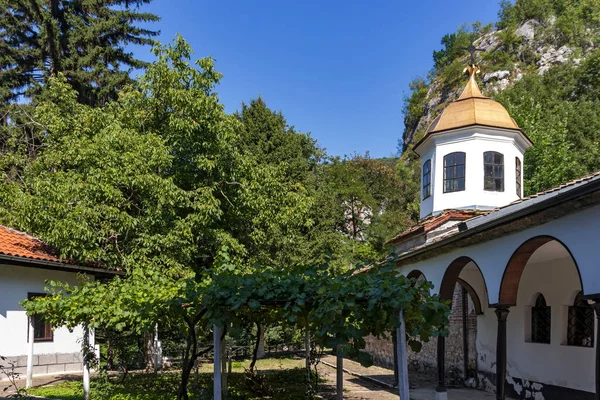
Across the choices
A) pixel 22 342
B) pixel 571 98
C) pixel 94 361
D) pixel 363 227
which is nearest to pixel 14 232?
pixel 22 342

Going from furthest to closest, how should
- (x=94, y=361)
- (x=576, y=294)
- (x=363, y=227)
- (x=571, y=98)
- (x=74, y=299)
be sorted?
1. (x=363, y=227)
2. (x=571, y=98)
3. (x=576, y=294)
4. (x=94, y=361)
5. (x=74, y=299)

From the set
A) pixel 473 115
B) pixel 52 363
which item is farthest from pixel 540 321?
pixel 52 363

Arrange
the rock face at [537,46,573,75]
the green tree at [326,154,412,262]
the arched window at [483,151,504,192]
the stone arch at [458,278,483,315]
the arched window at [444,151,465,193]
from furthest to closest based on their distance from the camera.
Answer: the rock face at [537,46,573,75] < the green tree at [326,154,412,262] < the arched window at [444,151,465,193] < the arched window at [483,151,504,192] < the stone arch at [458,278,483,315]

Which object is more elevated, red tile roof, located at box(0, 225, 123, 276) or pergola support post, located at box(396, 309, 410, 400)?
red tile roof, located at box(0, 225, 123, 276)

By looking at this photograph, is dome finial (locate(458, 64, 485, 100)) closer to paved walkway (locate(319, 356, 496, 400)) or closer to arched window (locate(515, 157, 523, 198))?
arched window (locate(515, 157, 523, 198))

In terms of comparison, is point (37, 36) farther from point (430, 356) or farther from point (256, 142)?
point (430, 356)

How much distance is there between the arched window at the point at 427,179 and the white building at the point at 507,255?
35 millimetres

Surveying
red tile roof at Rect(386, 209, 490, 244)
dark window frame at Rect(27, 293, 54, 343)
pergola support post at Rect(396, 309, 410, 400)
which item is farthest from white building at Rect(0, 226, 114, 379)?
pergola support post at Rect(396, 309, 410, 400)

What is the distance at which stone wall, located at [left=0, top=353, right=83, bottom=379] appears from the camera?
13.0 m

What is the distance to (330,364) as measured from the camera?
1977 centimetres

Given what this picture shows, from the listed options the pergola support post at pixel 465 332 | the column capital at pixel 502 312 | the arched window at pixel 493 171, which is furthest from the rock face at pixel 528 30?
the column capital at pixel 502 312

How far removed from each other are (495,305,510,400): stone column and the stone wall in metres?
11.5

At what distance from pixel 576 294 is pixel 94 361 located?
9.89m

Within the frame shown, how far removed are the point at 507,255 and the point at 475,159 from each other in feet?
26.1
